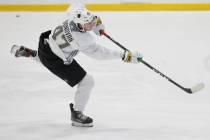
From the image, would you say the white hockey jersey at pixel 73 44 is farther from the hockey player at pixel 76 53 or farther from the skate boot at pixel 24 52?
the skate boot at pixel 24 52

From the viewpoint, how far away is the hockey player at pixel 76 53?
3.65 m

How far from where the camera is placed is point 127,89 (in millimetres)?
4777

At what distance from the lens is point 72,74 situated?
380 centimetres

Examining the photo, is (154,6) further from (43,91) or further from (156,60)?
(43,91)

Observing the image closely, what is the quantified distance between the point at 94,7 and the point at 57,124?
4.01 meters

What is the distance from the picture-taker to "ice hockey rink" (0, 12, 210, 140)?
3.80m

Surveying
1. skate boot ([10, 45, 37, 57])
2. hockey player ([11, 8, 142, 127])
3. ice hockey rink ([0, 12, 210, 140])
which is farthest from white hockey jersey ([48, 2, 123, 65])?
ice hockey rink ([0, 12, 210, 140])

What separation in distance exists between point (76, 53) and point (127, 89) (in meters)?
1.06

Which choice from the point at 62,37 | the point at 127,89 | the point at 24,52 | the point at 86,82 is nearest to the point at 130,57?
the point at 86,82

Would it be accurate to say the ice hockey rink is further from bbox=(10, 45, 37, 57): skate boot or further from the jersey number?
the jersey number

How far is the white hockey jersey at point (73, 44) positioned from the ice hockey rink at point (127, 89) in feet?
1.67

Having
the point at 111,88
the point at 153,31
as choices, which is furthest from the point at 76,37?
the point at 153,31

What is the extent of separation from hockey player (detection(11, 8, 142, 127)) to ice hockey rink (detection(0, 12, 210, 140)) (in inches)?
8.2

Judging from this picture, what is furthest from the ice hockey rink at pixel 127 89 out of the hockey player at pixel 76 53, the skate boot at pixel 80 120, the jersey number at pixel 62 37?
the jersey number at pixel 62 37
